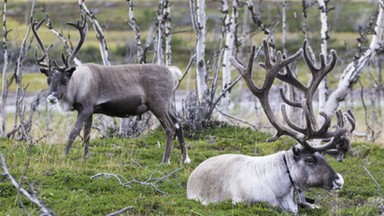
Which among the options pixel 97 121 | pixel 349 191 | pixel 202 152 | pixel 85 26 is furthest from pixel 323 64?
pixel 97 121

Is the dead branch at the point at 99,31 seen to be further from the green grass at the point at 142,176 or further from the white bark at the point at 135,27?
the green grass at the point at 142,176

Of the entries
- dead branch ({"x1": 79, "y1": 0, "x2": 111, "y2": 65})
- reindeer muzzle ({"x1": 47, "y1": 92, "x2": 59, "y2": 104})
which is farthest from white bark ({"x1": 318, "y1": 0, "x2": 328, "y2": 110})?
reindeer muzzle ({"x1": 47, "y1": 92, "x2": 59, "y2": 104})

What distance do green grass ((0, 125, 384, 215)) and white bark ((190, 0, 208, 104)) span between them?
3.51ft

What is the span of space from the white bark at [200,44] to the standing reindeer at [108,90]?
2.39 meters

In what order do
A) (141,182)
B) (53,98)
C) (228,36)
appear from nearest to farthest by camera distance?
(141,182), (53,98), (228,36)

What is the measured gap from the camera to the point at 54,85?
436 inches

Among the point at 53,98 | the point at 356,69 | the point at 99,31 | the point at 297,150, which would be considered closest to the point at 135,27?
the point at 99,31

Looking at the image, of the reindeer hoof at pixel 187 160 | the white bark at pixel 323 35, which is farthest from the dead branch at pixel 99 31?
the white bark at pixel 323 35

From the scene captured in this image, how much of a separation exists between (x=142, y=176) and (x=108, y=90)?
75.8 inches

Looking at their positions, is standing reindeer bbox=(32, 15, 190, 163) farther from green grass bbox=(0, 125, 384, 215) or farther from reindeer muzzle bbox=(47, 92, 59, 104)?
green grass bbox=(0, 125, 384, 215)

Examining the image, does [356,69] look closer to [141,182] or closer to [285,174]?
[285,174]

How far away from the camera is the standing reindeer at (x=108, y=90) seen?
440 inches

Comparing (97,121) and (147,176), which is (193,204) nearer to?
(147,176)

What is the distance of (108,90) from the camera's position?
11.4 metres
